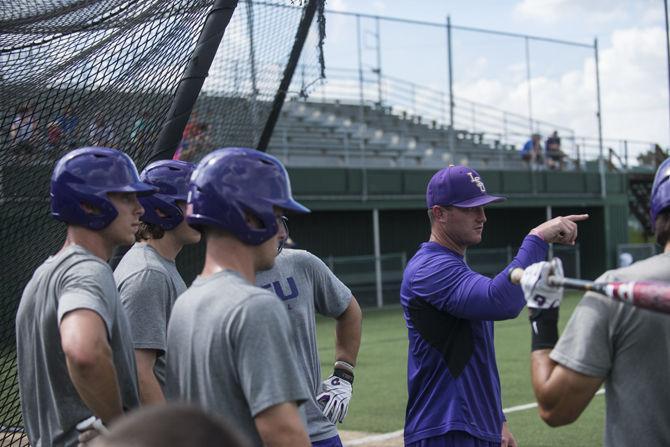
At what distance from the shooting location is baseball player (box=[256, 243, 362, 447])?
4.12m

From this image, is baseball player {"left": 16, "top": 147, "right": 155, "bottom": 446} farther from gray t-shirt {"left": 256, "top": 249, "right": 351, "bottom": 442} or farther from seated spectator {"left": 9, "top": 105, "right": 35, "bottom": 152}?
seated spectator {"left": 9, "top": 105, "right": 35, "bottom": 152}

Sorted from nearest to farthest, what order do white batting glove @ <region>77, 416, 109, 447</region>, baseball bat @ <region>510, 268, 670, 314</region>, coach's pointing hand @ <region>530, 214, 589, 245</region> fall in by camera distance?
baseball bat @ <region>510, 268, 670, 314</region> → white batting glove @ <region>77, 416, 109, 447</region> → coach's pointing hand @ <region>530, 214, 589, 245</region>

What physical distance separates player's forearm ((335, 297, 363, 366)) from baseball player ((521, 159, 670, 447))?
2025mm

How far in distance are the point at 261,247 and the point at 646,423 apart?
1.23 meters

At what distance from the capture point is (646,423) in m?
2.69

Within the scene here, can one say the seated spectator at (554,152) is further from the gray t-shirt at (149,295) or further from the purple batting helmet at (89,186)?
the purple batting helmet at (89,186)

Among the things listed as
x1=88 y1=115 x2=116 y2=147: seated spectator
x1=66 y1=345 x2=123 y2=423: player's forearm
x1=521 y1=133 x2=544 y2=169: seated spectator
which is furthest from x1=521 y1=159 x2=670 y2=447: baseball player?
x1=521 y1=133 x2=544 y2=169: seated spectator

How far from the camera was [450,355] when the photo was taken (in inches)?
160

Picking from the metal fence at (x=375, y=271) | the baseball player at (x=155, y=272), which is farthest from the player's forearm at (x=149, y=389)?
the metal fence at (x=375, y=271)

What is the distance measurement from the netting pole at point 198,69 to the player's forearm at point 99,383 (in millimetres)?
1768

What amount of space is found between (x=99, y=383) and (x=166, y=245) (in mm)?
1171

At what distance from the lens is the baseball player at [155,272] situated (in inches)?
145

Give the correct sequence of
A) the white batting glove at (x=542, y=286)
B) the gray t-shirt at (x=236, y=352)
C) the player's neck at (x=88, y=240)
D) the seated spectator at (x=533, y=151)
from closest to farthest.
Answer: the gray t-shirt at (x=236, y=352) → the white batting glove at (x=542, y=286) → the player's neck at (x=88, y=240) → the seated spectator at (x=533, y=151)

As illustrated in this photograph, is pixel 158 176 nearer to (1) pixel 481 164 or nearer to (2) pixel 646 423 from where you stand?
(2) pixel 646 423
